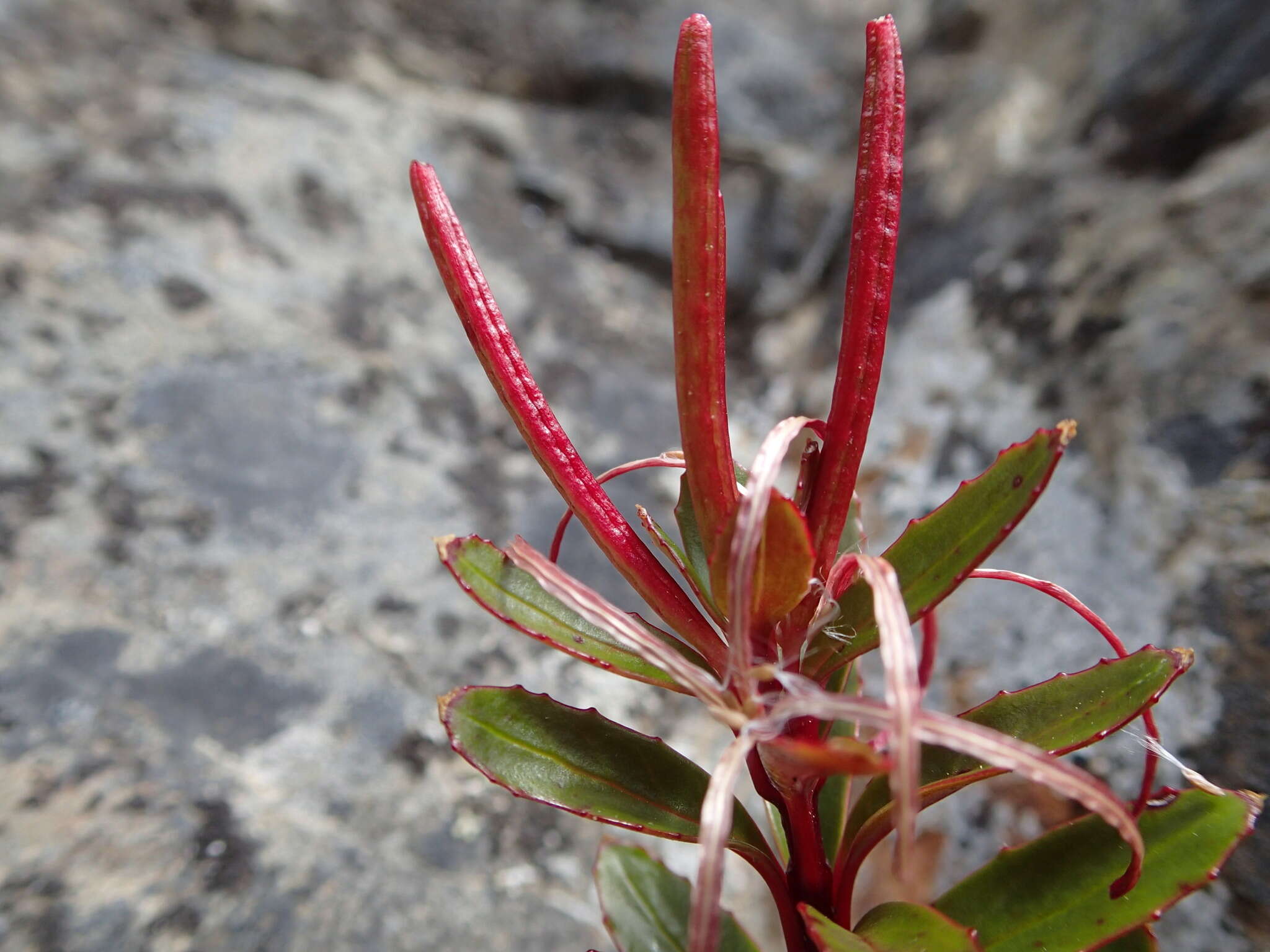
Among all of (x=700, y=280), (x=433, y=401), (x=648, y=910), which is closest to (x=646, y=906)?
(x=648, y=910)

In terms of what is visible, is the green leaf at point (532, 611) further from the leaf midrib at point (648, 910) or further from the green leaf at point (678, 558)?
the leaf midrib at point (648, 910)

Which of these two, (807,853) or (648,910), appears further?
(648,910)

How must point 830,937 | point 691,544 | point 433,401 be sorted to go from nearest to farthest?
point 830,937
point 691,544
point 433,401

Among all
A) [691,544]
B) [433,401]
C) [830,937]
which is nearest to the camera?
[830,937]

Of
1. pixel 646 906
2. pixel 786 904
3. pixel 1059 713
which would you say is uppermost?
pixel 1059 713

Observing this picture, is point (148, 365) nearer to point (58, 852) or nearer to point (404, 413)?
point (404, 413)

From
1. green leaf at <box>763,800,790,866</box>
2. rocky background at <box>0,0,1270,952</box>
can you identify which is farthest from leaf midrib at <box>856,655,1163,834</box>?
rocky background at <box>0,0,1270,952</box>

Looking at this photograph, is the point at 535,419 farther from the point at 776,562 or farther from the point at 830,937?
the point at 830,937
